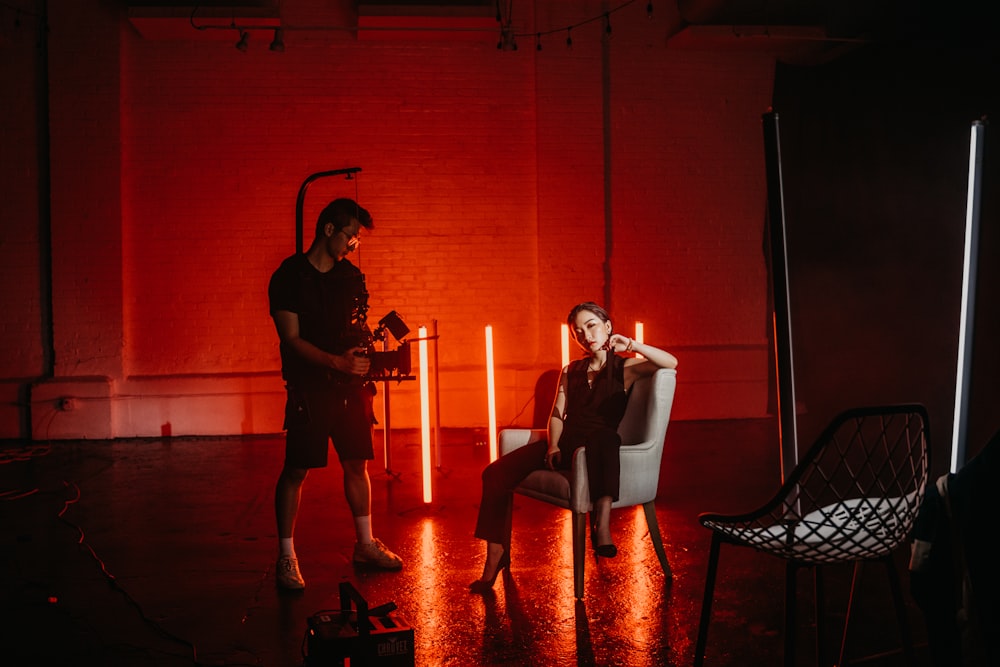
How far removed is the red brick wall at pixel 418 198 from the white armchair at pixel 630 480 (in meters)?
4.32

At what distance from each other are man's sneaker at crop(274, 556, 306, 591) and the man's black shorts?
0.39 metres

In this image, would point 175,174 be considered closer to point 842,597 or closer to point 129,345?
point 129,345

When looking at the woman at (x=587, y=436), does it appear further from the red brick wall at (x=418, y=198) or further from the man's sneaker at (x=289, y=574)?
the red brick wall at (x=418, y=198)

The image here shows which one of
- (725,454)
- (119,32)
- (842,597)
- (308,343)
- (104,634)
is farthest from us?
(119,32)

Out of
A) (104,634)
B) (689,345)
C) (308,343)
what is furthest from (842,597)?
(689,345)

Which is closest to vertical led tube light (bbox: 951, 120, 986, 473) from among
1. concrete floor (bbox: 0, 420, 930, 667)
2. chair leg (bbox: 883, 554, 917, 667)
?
chair leg (bbox: 883, 554, 917, 667)

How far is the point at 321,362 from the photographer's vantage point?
11.6 feet

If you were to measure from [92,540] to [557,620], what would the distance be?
2503mm

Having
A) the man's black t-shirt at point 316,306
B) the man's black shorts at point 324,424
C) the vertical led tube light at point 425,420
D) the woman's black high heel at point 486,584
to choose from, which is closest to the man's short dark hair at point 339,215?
the man's black t-shirt at point 316,306

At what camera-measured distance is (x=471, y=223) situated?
26.2 feet

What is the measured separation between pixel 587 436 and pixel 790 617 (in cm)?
142

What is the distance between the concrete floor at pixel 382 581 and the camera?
289 centimetres

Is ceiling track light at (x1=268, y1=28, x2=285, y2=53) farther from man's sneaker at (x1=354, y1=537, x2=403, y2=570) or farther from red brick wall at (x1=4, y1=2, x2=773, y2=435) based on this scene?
man's sneaker at (x1=354, y1=537, x2=403, y2=570)

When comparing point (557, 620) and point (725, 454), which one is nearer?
point (557, 620)
